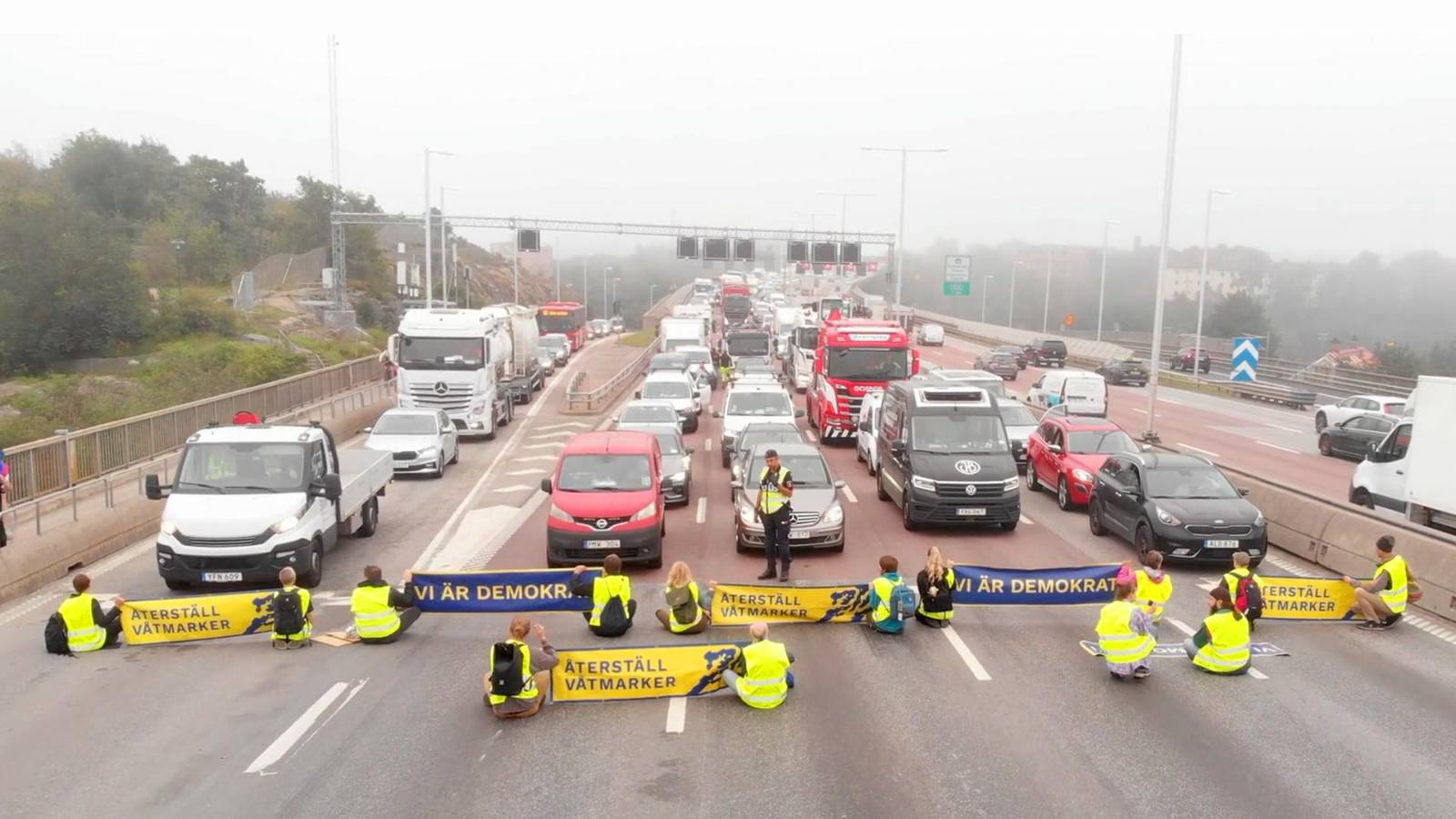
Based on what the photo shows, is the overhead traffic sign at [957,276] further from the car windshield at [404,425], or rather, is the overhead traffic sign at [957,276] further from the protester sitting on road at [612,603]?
the protester sitting on road at [612,603]

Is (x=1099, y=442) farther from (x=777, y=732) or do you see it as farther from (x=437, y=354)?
(x=437, y=354)

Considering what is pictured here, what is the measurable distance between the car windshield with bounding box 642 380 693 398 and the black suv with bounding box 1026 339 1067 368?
38.8 m

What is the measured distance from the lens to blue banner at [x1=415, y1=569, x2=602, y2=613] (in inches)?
504

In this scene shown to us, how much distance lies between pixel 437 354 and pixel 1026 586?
20.7 meters

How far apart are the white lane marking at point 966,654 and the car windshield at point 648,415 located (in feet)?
46.3

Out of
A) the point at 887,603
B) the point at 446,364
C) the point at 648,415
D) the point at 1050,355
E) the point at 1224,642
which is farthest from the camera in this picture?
the point at 1050,355

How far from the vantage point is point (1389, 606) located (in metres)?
12.6

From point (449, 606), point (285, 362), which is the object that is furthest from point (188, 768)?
point (285, 362)

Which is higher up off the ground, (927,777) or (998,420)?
(998,420)

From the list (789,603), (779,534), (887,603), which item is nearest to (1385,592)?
(887,603)

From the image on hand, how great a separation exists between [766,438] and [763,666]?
39.3ft

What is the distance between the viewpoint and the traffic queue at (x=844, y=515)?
1090 cm

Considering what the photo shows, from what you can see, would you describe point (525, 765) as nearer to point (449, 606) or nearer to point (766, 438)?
point (449, 606)

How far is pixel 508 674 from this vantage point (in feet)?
31.7
